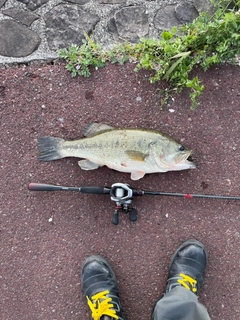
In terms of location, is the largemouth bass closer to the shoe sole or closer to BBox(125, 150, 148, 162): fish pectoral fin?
BBox(125, 150, 148, 162): fish pectoral fin

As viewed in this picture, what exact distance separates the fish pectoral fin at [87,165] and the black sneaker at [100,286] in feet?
2.52

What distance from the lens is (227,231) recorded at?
2973 mm

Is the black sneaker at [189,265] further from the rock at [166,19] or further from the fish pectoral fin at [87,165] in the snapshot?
the rock at [166,19]

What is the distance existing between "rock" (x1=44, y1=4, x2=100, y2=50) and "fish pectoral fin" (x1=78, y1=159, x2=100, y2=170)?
0.96 meters

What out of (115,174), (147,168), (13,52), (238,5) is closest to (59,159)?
(115,174)

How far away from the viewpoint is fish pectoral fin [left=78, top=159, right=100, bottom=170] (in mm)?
2805

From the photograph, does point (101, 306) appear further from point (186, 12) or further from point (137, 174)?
point (186, 12)

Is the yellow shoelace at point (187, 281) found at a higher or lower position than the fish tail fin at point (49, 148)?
lower

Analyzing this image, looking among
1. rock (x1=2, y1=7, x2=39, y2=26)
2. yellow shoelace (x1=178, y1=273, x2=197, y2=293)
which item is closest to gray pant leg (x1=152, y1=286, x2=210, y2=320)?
yellow shoelace (x1=178, y1=273, x2=197, y2=293)

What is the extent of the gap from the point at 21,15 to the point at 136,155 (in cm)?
151

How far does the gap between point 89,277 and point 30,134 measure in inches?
50.9

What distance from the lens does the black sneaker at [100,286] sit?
291cm

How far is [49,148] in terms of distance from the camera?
9.34 feet

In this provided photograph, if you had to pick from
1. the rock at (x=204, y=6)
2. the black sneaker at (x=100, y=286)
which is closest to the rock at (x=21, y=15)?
the rock at (x=204, y=6)
